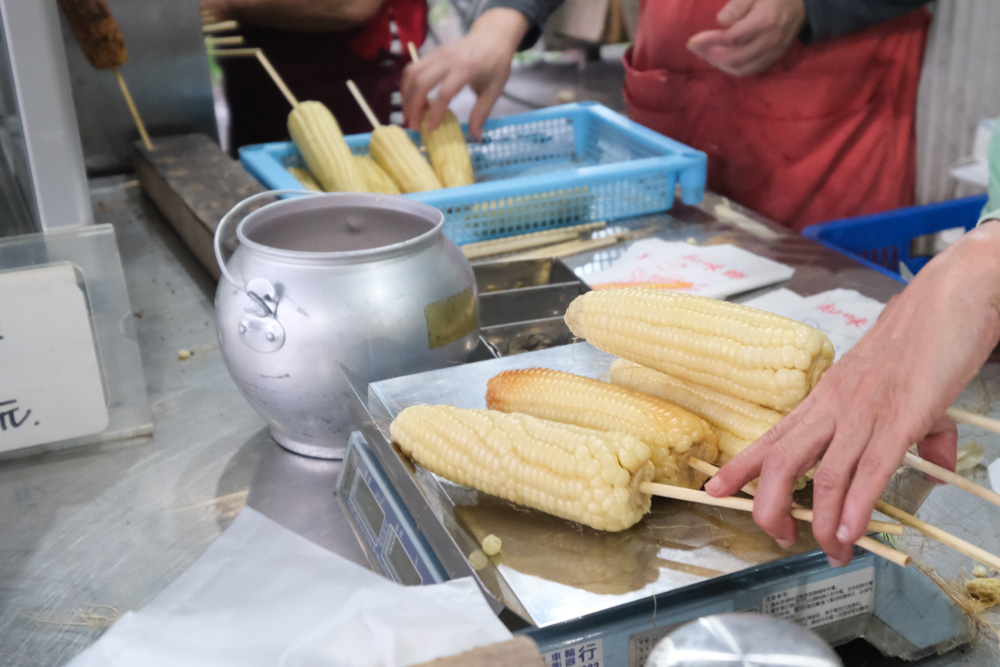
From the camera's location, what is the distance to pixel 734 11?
220 cm

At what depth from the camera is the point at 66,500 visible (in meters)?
1.32

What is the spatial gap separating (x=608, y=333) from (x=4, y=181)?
1.13 meters

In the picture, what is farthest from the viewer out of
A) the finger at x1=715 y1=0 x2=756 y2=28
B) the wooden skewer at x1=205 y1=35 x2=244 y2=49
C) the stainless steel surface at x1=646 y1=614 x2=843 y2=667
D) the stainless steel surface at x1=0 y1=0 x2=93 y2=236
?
the wooden skewer at x1=205 y1=35 x2=244 y2=49

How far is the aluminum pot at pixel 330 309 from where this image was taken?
3.85ft

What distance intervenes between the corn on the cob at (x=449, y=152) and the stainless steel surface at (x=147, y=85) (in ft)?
2.77

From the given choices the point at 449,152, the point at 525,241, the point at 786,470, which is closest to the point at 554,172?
the point at 525,241

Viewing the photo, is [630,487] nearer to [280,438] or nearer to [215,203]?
[280,438]

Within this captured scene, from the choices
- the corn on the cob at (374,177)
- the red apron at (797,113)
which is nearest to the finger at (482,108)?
the corn on the cob at (374,177)

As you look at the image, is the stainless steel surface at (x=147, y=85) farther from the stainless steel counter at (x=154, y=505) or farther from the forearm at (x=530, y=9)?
the stainless steel counter at (x=154, y=505)

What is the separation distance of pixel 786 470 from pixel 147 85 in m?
2.54

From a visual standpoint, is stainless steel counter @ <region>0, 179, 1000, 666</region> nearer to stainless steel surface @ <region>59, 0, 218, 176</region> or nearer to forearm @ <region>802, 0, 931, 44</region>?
forearm @ <region>802, 0, 931, 44</region>

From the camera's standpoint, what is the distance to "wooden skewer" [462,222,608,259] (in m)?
2.06

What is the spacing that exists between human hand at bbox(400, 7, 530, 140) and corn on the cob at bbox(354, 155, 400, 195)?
0.72ft

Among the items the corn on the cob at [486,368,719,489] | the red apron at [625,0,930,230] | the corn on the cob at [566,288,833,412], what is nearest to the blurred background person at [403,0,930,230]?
the red apron at [625,0,930,230]
